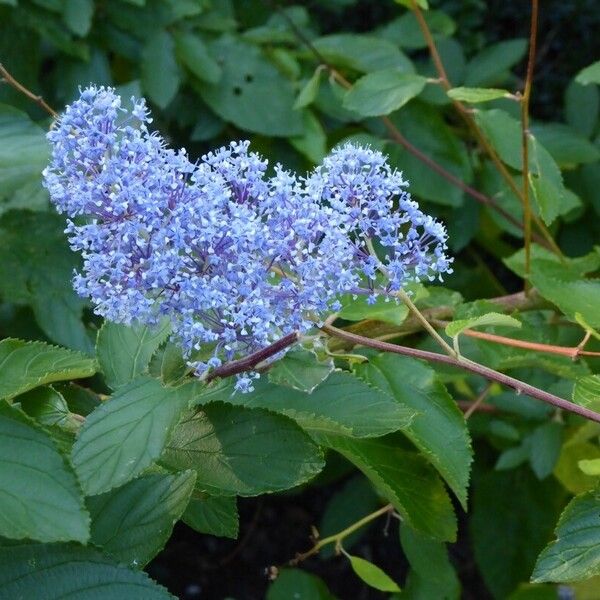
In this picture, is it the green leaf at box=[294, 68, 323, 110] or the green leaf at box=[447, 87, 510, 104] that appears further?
the green leaf at box=[294, 68, 323, 110]

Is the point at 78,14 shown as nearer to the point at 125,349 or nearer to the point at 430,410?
the point at 125,349

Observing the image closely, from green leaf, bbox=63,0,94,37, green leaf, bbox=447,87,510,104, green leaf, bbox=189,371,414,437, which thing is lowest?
green leaf, bbox=189,371,414,437

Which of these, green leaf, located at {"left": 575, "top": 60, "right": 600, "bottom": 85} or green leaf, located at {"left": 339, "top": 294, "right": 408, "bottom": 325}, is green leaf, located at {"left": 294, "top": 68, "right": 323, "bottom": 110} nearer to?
green leaf, located at {"left": 575, "top": 60, "right": 600, "bottom": 85}

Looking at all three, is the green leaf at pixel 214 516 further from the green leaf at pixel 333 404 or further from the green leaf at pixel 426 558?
the green leaf at pixel 426 558

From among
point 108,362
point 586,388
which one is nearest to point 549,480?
point 586,388

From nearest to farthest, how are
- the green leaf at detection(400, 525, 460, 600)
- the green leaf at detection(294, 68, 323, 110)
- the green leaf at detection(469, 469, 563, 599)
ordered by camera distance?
the green leaf at detection(400, 525, 460, 600) < the green leaf at detection(294, 68, 323, 110) < the green leaf at detection(469, 469, 563, 599)

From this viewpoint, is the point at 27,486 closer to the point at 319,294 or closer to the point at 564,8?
the point at 319,294

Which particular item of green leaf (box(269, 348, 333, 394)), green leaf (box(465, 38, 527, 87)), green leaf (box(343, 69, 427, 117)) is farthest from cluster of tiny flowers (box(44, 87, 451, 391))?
green leaf (box(465, 38, 527, 87))
